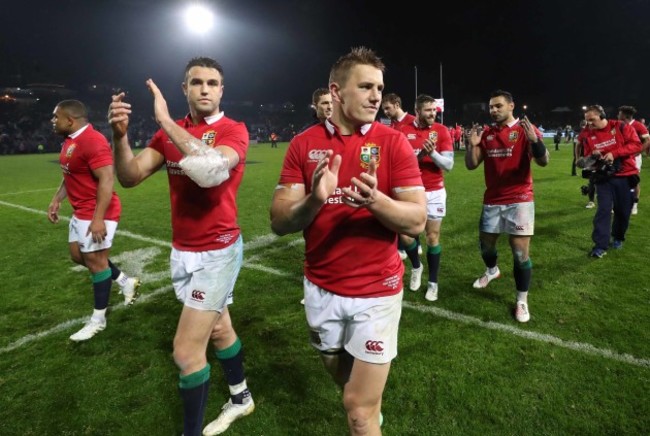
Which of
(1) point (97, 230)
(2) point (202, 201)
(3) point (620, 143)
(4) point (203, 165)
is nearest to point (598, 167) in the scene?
(3) point (620, 143)

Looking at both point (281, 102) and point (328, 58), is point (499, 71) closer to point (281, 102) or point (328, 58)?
point (328, 58)

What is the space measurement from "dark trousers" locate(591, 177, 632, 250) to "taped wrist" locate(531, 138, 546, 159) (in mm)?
3314

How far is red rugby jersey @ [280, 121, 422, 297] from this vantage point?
7.50ft

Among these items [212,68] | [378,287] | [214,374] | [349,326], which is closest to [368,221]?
[378,287]

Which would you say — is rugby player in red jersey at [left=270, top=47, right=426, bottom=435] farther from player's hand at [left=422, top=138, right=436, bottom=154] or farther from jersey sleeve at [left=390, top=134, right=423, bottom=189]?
player's hand at [left=422, top=138, right=436, bottom=154]

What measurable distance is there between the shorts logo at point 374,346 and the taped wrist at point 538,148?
3.28m

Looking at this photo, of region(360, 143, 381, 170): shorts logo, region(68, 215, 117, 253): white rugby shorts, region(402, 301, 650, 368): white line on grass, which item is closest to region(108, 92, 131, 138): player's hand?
region(360, 143, 381, 170): shorts logo

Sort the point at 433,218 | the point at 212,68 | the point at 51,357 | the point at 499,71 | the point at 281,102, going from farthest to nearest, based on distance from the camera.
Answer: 1. the point at 281,102
2. the point at 499,71
3. the point at 433,218
4. the point at 51,357
5. the point at 212,68

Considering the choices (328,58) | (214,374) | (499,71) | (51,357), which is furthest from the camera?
(328,58)

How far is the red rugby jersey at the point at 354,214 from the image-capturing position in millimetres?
2287

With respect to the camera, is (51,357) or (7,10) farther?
(7,10)

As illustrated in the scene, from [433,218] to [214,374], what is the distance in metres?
3.39

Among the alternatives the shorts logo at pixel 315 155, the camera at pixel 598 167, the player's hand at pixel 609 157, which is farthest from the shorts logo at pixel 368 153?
the camera at pixel 598 167

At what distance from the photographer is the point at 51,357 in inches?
169
